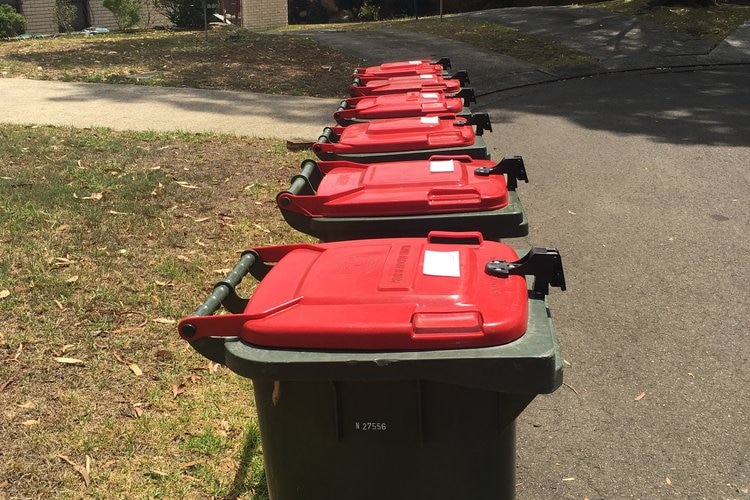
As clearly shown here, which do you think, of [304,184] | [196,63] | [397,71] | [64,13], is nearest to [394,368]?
[304,184]

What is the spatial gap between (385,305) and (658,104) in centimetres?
925

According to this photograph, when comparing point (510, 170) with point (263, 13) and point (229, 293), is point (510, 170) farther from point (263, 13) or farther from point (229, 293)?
point (263, 13)

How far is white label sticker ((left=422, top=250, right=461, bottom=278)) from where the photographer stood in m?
2.18

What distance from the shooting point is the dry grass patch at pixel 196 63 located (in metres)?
11.0

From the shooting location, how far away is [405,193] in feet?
9.76

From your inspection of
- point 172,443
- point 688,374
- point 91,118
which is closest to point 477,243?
point 172,443

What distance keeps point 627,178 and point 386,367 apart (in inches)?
225

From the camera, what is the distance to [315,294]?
6.93ft

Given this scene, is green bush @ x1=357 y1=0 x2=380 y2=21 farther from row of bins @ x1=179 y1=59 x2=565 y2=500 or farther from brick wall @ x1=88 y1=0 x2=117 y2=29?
row of bins @ x1=179 y1=59 x2=565 y2=500

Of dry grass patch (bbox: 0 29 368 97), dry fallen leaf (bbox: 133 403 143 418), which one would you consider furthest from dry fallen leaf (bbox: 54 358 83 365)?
dry grass patch (bbox: 0 29 368 97)

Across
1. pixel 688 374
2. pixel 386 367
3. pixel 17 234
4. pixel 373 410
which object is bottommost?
pixel 688 374

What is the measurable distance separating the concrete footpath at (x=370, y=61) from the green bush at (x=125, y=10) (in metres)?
12.3

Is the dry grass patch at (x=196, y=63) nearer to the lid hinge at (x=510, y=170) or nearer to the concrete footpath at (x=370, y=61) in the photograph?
the concrete footpath at (x=370, y=61)

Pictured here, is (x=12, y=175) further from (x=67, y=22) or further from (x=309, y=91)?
(x=67, y=22)
